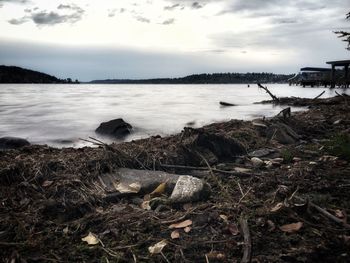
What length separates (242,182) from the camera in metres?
5.05

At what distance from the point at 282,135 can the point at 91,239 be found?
6.21 m

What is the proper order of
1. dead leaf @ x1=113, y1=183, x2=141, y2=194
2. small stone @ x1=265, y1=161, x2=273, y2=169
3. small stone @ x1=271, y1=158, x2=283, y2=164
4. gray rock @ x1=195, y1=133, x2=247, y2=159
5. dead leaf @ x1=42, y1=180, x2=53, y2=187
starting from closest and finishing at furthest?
dead leaf @ x1=113, y1=183, x2=141, y2=194
dead leaf @ x1=42, y1=180, x2=53, y2=187
small stone @ x1=265, y1=161, x2=273, y2=169
small stone @ x1=271, y1=158, x2=283, y2=164
gray rock @ x1=195, y1=133, x2=247, y2=159

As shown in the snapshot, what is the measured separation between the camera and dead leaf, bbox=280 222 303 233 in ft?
11.4

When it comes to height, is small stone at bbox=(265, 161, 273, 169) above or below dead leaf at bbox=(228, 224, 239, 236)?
above

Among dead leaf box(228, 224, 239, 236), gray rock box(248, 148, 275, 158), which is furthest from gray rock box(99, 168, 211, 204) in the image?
gray rock box(248, 148, 275, 158)

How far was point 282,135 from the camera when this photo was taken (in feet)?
27.8

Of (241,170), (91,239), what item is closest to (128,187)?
(91,239)

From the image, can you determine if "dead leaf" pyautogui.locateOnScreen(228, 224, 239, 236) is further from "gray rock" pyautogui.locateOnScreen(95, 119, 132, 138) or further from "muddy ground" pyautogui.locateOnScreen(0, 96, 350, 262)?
"gray rock" pyautogui.locateOnScreen(95, 119, 132, 138)

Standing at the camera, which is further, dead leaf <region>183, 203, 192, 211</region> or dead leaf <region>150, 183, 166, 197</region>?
dead leaf <region>150, 183, 166, 197</region>

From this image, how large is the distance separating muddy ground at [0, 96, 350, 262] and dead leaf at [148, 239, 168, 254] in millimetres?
53

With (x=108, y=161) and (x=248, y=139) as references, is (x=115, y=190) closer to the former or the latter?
(x=108, y=161)

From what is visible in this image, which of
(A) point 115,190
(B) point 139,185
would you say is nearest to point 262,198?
(B) point 139,185

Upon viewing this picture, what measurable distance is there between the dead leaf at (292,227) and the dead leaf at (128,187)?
2.13m

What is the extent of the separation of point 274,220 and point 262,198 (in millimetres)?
677
